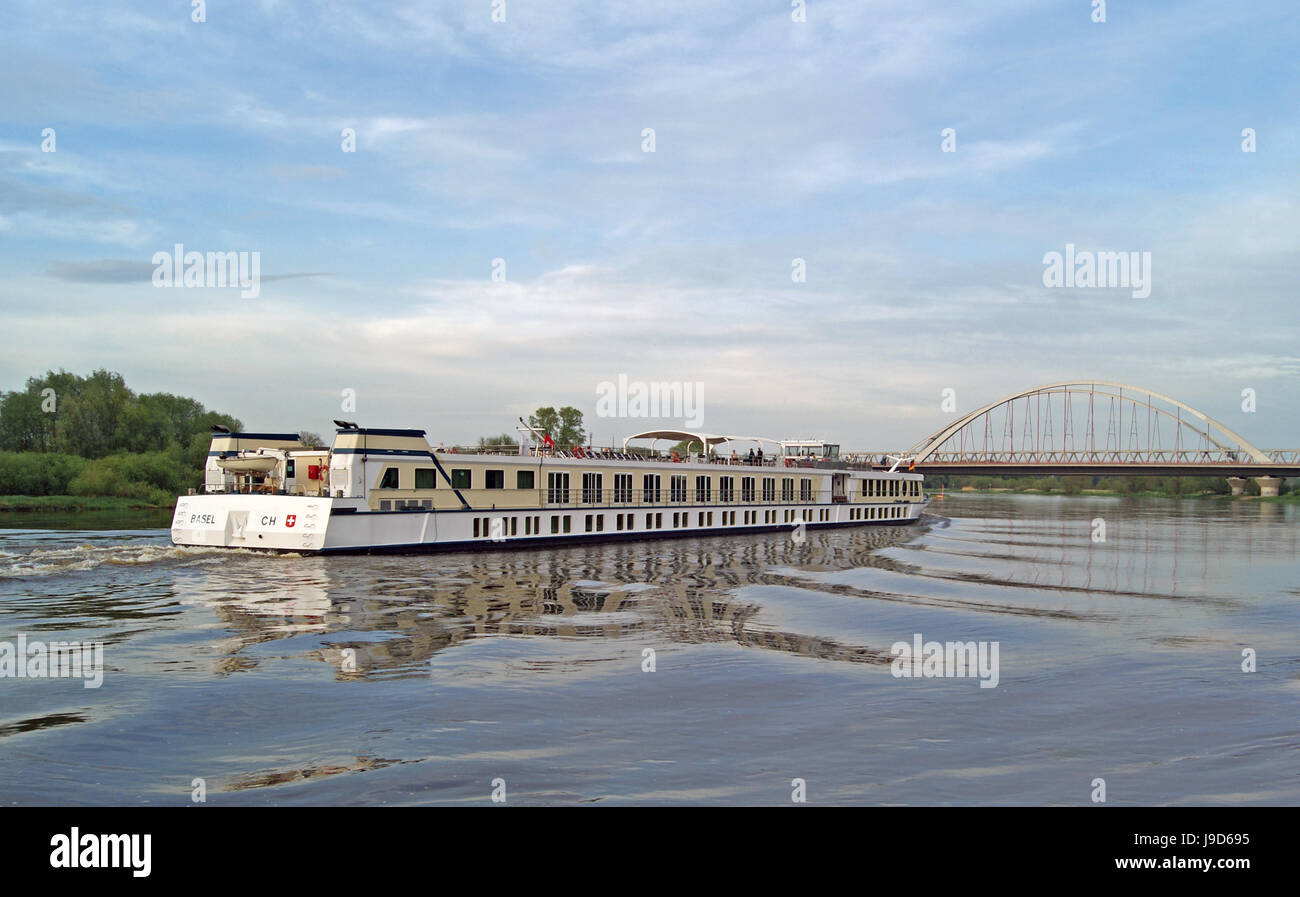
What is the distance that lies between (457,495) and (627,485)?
565 inches

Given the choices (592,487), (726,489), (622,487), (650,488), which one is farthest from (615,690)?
(726,489)

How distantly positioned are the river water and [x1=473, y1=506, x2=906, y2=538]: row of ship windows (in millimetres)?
8052

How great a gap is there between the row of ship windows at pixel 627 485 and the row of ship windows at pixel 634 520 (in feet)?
3.76

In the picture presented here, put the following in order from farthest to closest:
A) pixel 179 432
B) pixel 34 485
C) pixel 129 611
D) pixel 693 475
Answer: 1. pixel 179 432
2. pixel 34 485
3. pixel 693 475
4. pixel 129 611

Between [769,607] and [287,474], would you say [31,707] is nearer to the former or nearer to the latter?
[769,607]

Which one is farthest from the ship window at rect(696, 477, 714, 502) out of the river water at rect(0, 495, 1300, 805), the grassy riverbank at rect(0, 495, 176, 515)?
the grassy riverbank at rect(0, 495, 176, 515)

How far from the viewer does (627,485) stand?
55219 mm

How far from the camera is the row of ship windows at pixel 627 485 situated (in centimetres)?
4166

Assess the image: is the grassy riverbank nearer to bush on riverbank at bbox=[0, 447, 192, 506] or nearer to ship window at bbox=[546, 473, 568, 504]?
bush on riverbank at bbox=[0, 447, 192, 506]

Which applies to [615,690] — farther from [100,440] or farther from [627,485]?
[100,440]
